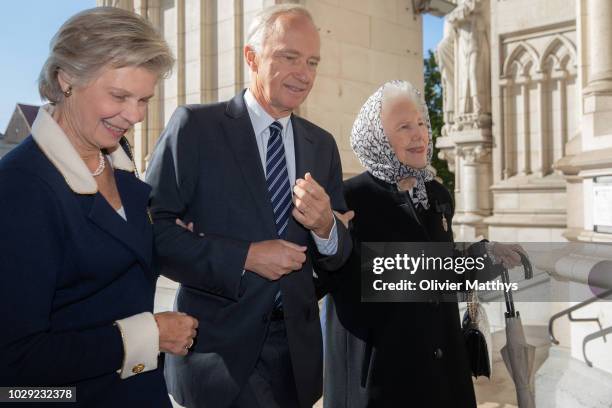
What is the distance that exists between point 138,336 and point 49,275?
0.26m

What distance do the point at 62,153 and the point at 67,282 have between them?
29 centimetres

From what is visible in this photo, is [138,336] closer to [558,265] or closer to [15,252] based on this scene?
[15,252]

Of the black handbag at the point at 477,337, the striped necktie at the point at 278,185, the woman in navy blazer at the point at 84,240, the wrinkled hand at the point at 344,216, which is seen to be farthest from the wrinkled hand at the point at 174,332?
the black handbag at the point at 477,337

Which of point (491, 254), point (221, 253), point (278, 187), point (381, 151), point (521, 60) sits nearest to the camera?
point (221, 253)

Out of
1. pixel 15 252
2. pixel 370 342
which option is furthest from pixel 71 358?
pixel 370 342

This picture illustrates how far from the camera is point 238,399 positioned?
1726 mm

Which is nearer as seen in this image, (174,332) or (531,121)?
(174,332)

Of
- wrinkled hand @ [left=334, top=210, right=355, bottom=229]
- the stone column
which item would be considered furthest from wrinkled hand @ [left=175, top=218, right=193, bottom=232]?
the stone column

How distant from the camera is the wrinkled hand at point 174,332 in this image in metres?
1.33

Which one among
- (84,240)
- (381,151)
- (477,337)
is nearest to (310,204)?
(84,240)

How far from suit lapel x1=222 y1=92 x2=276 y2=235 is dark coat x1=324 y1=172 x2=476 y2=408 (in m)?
0.65

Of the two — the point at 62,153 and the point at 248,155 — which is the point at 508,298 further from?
the point at 62,153

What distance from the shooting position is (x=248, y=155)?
1.83 metres

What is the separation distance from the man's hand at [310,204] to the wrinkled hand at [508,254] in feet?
2.90
